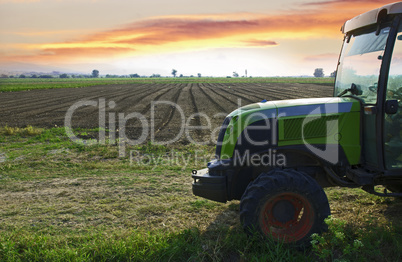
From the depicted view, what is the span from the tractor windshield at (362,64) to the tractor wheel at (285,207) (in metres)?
1.36

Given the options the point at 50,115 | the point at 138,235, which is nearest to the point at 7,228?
the point at 138,235

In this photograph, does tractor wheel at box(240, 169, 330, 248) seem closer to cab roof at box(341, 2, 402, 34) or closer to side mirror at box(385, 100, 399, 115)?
side mirror at box(385, 100, 399, 115)

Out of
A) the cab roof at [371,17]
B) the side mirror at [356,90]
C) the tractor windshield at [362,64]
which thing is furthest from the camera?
the side mirror at [356,90]

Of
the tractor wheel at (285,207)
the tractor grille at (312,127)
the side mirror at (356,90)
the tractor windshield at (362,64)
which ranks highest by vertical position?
the tractor windshield at (362,64)

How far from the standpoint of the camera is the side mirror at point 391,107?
11.4 ft

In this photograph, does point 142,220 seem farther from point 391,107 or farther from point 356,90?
point 391,107

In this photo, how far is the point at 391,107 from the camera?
11.4 feet

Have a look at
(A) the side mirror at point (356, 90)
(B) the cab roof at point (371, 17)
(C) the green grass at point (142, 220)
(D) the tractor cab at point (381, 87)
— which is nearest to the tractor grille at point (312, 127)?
(D) the tractor cab at point (381, 87)

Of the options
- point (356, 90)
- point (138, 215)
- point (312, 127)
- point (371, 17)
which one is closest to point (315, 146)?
point (312, 127)

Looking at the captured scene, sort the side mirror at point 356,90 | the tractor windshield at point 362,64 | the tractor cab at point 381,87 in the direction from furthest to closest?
the side mirror at point 356,90 → the tractor windshield at point 362,64 → the tractor cab at point 381,87

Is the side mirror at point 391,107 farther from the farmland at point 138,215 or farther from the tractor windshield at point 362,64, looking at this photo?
the farmland at point 138,215

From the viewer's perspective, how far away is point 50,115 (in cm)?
1658

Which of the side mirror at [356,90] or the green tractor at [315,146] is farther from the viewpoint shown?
the side mirror at [356,90]

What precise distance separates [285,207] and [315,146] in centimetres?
82
